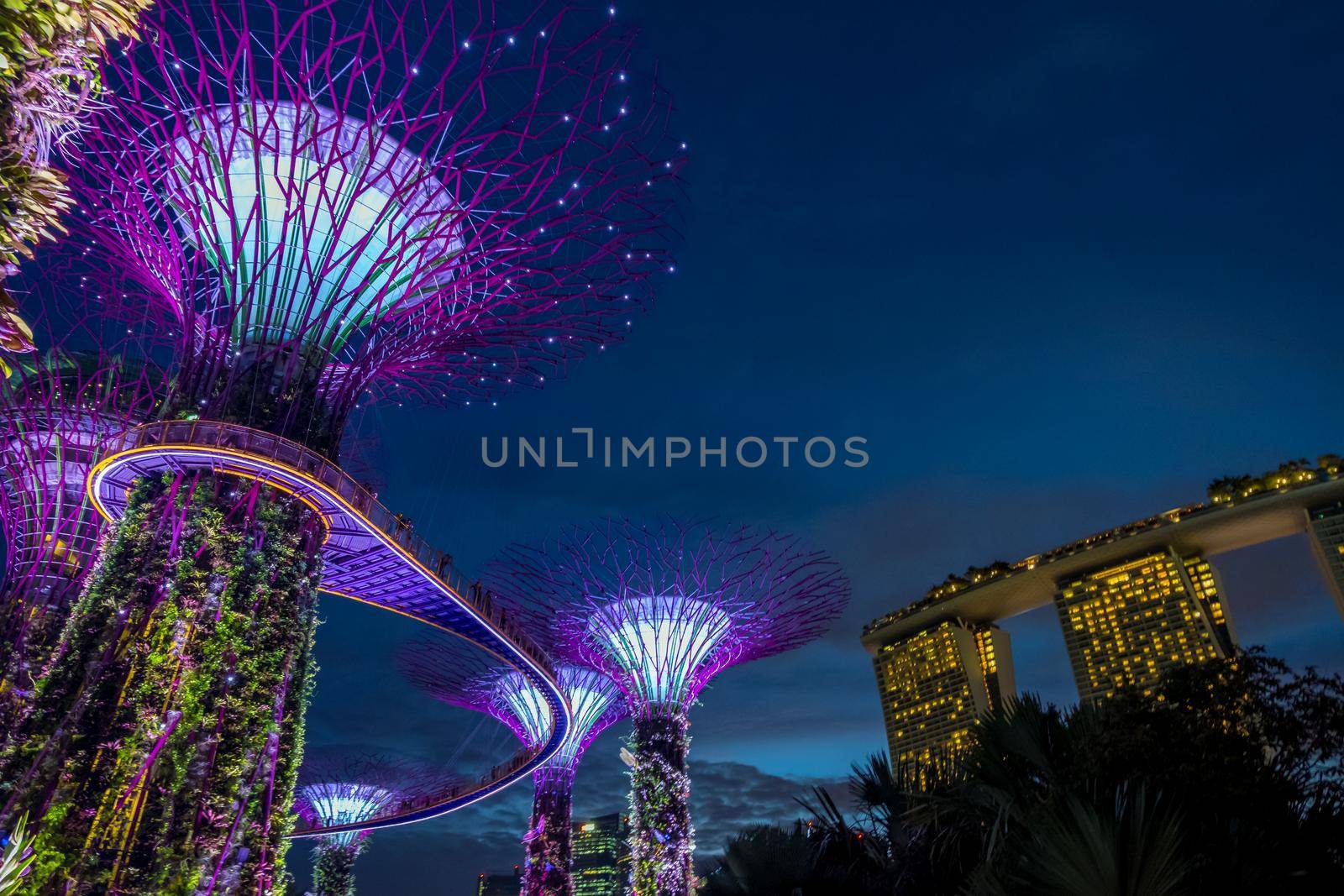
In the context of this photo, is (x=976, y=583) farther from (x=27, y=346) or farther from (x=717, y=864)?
(x=27, y=346)

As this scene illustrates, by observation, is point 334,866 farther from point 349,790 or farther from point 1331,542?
point 1331,542

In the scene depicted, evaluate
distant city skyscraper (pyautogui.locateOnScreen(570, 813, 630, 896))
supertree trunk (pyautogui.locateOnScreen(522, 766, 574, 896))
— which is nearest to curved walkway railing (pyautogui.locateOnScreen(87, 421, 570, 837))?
supertree trunk (pyautogui.locateOnScreen(522, 766, 574, 896))

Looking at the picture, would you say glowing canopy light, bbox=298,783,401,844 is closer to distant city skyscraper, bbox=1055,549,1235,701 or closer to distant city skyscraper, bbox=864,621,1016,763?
distant city skyscraper, bbox=1055,549,1235,701

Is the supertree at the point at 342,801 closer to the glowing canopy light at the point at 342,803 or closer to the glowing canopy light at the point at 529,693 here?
the glowing canopy light at the point at 342,803

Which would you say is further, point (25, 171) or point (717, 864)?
point (717, 864)

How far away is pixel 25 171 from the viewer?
3385 millimetres

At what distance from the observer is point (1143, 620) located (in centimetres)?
6638

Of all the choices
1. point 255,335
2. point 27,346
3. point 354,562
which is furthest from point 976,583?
point 27,346

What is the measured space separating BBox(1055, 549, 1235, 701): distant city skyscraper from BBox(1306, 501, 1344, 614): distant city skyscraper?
844cm

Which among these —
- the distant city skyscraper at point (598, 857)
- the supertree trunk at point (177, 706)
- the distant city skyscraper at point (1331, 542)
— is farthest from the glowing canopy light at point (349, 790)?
the distant city skyscraper at point (598, 857)

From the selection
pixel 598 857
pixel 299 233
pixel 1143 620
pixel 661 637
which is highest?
pixel 1143 620

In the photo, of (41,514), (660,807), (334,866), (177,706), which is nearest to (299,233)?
(177,706)

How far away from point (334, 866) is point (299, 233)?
119ft

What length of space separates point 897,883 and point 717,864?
352 cm
